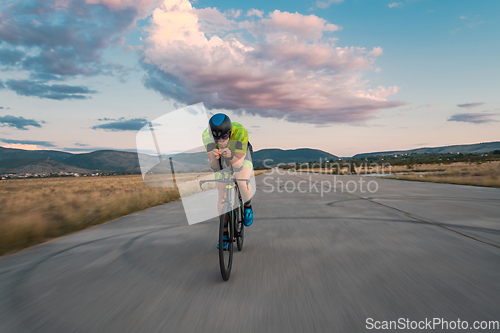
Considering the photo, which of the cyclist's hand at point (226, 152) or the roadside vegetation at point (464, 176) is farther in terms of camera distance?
the roadside vegetation at point (464, 176)

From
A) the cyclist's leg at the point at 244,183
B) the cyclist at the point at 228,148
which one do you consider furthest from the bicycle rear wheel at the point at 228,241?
the cyclist's leg at the point at 244,183

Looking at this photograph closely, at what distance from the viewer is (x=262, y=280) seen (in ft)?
11.8

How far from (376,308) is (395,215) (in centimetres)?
595

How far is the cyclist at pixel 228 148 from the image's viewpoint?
12.5ft

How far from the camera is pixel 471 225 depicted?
6.55 meters

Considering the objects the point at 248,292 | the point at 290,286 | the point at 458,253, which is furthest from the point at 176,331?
the point at 458,253

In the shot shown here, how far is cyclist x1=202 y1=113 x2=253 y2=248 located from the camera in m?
3.81

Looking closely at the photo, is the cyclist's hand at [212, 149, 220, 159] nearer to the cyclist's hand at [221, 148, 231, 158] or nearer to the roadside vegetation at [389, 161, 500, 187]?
the cyclist's hand at [221, 148, 231, 158]

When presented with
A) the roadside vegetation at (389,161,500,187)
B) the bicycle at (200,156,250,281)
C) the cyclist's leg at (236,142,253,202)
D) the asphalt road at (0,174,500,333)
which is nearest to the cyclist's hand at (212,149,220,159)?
the bicycle at (200,156,250,281)

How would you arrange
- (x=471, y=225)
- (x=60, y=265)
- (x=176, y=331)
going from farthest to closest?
(x=471, y=225) < (x=60, y=265) < (x=176, y=331)

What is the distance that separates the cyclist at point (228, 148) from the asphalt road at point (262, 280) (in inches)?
35.4

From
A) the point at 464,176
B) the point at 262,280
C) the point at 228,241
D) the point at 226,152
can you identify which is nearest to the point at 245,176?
the point at 226,152

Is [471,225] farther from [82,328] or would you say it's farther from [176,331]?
[82,328]

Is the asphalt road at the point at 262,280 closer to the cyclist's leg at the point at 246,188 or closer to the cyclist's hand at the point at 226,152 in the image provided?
the cyclist's leg at the point at 246,188
